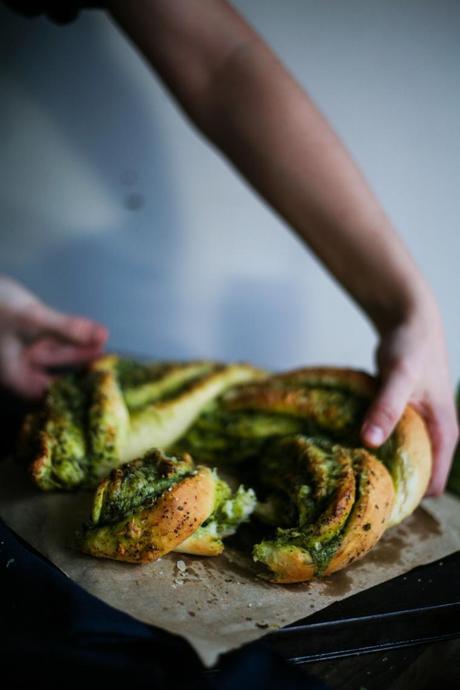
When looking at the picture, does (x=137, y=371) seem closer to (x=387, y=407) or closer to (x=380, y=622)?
(x=387, y=407)

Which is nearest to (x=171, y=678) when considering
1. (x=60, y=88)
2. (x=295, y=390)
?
(x=295, y=390)

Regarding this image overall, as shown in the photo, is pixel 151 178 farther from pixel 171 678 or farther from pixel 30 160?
pixel 171 678

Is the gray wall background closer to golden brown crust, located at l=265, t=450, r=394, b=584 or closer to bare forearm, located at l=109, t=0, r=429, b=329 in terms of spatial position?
bare forearm, located at l=109, t=0, r=429, b=329

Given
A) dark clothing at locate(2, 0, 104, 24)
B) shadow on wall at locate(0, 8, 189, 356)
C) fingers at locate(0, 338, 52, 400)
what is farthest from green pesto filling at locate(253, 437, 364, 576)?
shadow on wall at locate(0, 8, 189, 356)

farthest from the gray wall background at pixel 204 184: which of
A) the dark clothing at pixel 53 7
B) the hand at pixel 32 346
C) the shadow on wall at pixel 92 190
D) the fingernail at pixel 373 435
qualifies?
the fingernail at pixel 373 435

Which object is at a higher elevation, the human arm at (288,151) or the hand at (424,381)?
the human arm at (288,151)

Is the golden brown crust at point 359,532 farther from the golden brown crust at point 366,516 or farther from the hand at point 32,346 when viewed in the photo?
the hand at point 32,346
